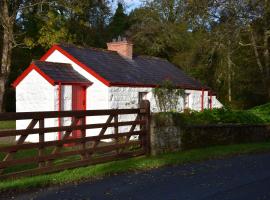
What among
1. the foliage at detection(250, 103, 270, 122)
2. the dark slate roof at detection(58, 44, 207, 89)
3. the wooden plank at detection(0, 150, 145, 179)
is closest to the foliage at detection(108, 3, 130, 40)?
the dark slate roof at detection(58, 44, 207, 89)

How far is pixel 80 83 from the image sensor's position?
20328mm

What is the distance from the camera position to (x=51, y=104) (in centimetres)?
1952

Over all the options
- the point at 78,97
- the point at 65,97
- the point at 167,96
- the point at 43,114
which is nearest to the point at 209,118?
the point at 167,96

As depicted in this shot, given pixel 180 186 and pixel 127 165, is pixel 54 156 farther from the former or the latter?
pixel 180 186

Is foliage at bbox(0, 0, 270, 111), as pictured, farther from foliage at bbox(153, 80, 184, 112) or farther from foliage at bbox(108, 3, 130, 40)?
foliage at bbox(153, 80, 184, 112)

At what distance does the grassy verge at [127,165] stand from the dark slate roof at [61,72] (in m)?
6.94

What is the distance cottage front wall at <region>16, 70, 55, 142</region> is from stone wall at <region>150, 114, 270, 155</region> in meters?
6.41

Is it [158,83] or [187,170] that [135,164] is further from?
[158,83]

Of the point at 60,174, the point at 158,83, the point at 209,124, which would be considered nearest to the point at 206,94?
the point at 158,83

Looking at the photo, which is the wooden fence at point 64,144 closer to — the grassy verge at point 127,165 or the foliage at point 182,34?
the grassy verge at point 127,165

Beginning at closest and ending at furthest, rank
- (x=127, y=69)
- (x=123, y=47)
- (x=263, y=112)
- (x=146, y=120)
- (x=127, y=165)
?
1. (x=127, y=165)
2. (x=146, y=120)
3. (x=127, y=69)
4. (x=263, y=112)
5. (x=123, y=47)

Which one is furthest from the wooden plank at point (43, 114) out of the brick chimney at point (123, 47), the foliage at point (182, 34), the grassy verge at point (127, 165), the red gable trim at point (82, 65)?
the brick chimney at point (123, 47)

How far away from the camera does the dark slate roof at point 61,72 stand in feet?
64.1

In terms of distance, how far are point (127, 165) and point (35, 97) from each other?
31.6 feet
